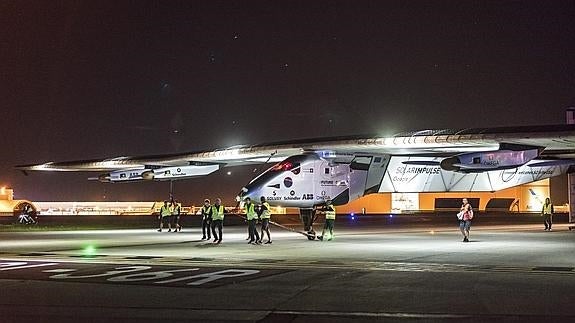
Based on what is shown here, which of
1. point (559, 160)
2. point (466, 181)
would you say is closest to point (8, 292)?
point (466, 181)

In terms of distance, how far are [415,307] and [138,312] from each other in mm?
4346

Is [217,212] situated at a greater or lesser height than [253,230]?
greater

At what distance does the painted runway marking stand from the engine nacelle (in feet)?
44.5

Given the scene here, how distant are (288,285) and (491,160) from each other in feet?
53.2

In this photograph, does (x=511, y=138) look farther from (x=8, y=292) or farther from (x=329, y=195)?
(x=8, y=292)

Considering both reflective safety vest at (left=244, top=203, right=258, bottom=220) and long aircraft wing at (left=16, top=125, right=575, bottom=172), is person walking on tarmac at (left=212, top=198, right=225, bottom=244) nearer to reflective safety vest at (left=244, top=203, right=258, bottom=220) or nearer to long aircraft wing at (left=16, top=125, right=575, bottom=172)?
reflective safety vest at (left=244, top=203, right=258, bottom=220)

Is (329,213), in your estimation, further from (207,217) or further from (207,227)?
(207,227)

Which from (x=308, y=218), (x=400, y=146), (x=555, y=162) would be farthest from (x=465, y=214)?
(x=555, y=162)

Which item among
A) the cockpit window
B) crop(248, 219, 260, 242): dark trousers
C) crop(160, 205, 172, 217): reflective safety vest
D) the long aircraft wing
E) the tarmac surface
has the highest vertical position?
the long aircraft wing

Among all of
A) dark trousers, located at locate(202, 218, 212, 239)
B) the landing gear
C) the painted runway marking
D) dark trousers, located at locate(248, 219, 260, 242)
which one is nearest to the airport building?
the landing gear

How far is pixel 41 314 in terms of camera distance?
10586 millimetres

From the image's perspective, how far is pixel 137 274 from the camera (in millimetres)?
15875

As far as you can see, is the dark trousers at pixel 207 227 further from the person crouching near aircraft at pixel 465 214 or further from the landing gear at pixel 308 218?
the person crouching near aircraft at pixel 465 214

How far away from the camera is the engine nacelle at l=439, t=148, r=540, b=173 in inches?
1080
